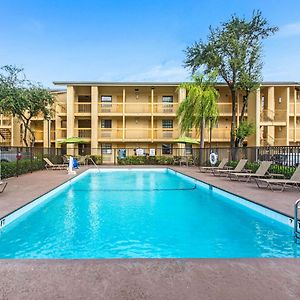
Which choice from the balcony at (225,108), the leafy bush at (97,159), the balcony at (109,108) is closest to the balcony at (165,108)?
the balcony at (109,108)

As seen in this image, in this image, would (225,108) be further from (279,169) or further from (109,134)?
(279,169)

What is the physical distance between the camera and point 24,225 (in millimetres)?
6660

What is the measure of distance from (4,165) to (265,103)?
2521 cm

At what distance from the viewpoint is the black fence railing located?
12.4 m

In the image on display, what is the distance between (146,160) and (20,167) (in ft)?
40.5

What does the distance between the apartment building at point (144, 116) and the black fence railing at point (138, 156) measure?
59 cm

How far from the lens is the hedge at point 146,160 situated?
85.8ft

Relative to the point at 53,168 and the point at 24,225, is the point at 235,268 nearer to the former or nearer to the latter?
the point at 24,225

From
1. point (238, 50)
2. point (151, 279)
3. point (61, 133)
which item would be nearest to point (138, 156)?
point (61, 133)

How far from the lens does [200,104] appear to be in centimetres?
2195

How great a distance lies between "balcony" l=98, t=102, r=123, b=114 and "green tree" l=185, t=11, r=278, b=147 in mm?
10109

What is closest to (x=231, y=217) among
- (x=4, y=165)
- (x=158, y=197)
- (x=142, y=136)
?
(x=158, y=197)

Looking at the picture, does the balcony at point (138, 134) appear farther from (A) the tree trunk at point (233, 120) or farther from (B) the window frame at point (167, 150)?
(A) the tree trunk at point (233, 120)

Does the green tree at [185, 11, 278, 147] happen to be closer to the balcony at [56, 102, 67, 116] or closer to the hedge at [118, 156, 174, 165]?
the hedge at [118, 156, 174, 165]
